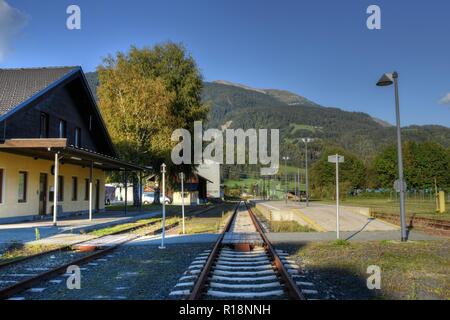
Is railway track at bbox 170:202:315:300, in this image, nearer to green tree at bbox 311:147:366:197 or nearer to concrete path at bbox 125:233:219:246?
concrete path at bbox 125:233:219:246

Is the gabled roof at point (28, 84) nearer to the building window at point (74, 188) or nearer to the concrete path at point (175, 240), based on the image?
the building window at point (74, 188)

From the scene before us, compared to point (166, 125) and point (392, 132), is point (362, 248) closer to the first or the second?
point (166, 125)

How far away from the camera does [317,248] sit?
1271 cm

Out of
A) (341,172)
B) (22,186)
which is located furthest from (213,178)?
(22,186)

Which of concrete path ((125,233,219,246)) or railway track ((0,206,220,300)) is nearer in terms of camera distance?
railway track ((0,206,220,300))

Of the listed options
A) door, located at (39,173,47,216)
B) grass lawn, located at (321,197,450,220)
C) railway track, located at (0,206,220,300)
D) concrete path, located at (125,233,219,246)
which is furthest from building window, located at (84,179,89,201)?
grass lawn, located at (321,197,450,220)

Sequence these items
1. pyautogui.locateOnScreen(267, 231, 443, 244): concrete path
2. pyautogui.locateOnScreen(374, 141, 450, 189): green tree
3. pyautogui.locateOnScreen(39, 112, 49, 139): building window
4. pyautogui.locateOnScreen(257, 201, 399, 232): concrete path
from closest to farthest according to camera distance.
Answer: pyautogui.locateOnScreen(267, 231, 443, 244): concrete path, pyautogui.locateOnScreen(257, 201, 399, 232): concrete path, pyautogui.locateOnScreen(39, 112, 49, 139): building window, pyautogui.locateOnScreen(374, 141, 450, 189): green tree

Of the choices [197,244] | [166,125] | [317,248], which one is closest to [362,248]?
[317,248]

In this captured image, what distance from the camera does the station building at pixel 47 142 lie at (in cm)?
2019

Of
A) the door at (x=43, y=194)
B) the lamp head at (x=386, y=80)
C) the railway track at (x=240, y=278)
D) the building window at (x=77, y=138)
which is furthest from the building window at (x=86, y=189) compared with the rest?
the lamp head at (x=386, y=80)

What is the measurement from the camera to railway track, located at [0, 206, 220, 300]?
762 centimetres

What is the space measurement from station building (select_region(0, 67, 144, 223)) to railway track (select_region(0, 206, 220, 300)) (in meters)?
6.10
